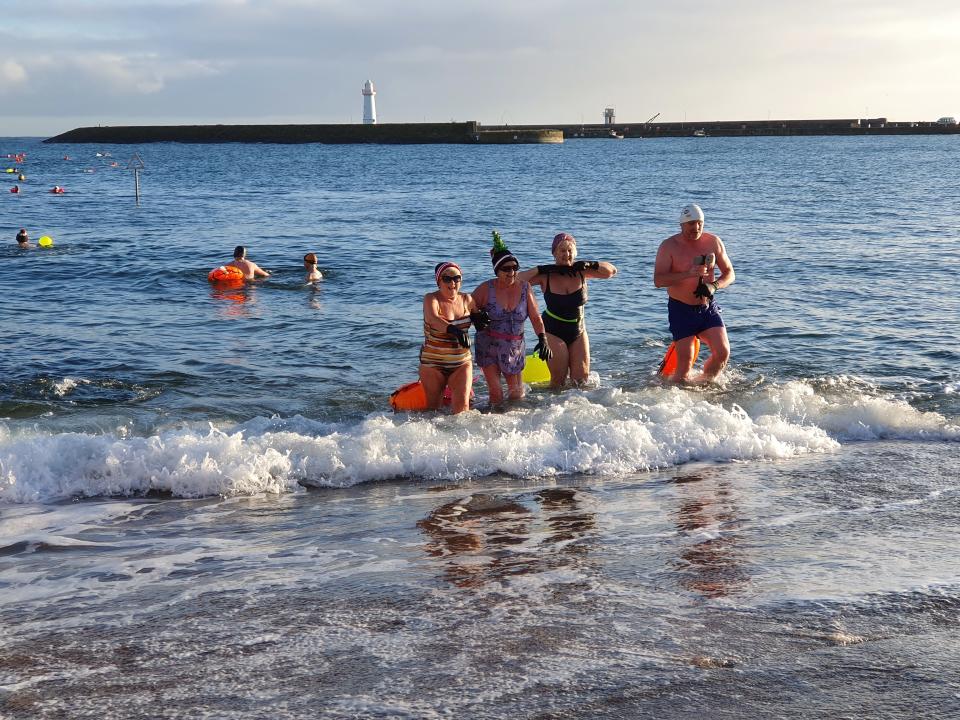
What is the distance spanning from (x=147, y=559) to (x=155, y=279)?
45.0 feet

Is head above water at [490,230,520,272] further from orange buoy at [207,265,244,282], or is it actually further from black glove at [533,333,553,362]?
orange buoy at [207,265,244,282]

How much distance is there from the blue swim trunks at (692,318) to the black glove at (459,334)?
226 cm

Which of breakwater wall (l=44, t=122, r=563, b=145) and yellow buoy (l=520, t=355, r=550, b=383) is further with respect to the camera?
breakwater wall (l=44, t=122, r=563, b=145)

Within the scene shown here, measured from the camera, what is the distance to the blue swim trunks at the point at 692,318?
30.8 feet

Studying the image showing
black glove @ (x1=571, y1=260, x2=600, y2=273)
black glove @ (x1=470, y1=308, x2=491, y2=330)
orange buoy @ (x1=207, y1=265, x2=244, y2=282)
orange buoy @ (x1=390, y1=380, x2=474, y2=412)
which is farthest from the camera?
orange buoy @ (x1=207, y1=265, x2=244, y2=282)

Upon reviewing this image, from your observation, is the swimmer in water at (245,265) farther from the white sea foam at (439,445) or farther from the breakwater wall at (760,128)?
the breakwater wall at (760,128)

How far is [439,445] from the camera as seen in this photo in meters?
7.67

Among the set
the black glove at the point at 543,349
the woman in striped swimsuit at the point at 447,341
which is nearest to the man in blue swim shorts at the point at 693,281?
the black glove at the point at 543,349

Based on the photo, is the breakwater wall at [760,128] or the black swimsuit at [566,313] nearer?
the black swimsuit at [566,313]

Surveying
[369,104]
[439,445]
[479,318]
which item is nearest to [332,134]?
[369,104]

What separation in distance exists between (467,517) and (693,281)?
13.7 feet

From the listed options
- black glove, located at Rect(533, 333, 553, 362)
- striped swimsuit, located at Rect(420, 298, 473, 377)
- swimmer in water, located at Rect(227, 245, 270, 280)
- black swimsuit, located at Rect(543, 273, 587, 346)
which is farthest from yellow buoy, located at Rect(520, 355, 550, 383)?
swimmer in water, located at Rect(227, 245, 270, 280)

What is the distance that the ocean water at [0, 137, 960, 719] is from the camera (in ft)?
12.6

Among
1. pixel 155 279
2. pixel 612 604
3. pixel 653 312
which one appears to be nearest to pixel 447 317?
pixel 612 604
